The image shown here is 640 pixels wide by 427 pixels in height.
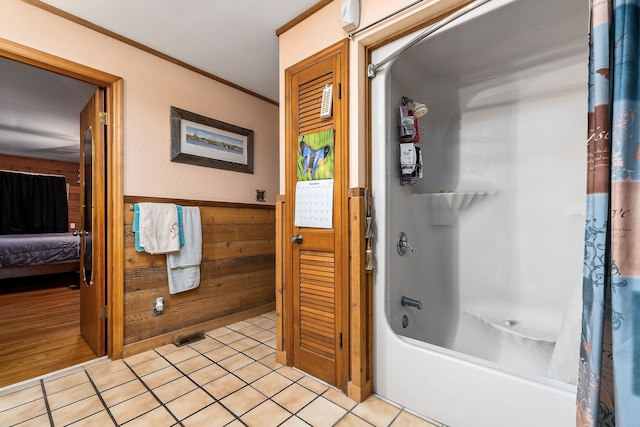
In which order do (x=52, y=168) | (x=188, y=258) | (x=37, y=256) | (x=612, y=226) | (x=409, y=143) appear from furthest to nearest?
(x=52, y=168) < (x=37, y=256) < (x=188, y=258) < (x=409, y=143) < (x=612, y=226)

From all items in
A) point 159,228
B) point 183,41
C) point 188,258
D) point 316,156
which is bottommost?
point 188,258

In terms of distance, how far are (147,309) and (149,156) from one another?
3.79 feet

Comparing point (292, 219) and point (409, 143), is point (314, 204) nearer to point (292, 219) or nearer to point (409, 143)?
point (292, 219)

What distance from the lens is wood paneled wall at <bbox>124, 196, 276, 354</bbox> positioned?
212cm

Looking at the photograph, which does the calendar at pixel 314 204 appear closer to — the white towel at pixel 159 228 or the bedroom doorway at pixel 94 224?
the white towel at pixel 159 228

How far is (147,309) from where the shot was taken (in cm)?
218

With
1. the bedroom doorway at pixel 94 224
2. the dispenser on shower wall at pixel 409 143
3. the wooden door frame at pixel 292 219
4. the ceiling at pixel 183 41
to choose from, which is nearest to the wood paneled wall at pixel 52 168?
the ceiling at pixel 183 41

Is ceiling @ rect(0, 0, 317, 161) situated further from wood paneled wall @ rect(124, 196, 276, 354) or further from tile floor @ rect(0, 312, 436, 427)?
tile floor @ rect(0, 312, 436, 427)

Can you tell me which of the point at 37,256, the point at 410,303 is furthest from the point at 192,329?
the point at 37,256

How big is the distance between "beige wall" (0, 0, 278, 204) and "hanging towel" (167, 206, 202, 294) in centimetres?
20

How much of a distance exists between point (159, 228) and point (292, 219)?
3.51 ft

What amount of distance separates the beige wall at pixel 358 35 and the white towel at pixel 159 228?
4.66 ft

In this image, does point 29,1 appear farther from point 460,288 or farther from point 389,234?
point 460,288

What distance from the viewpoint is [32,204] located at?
5406 millimetres
